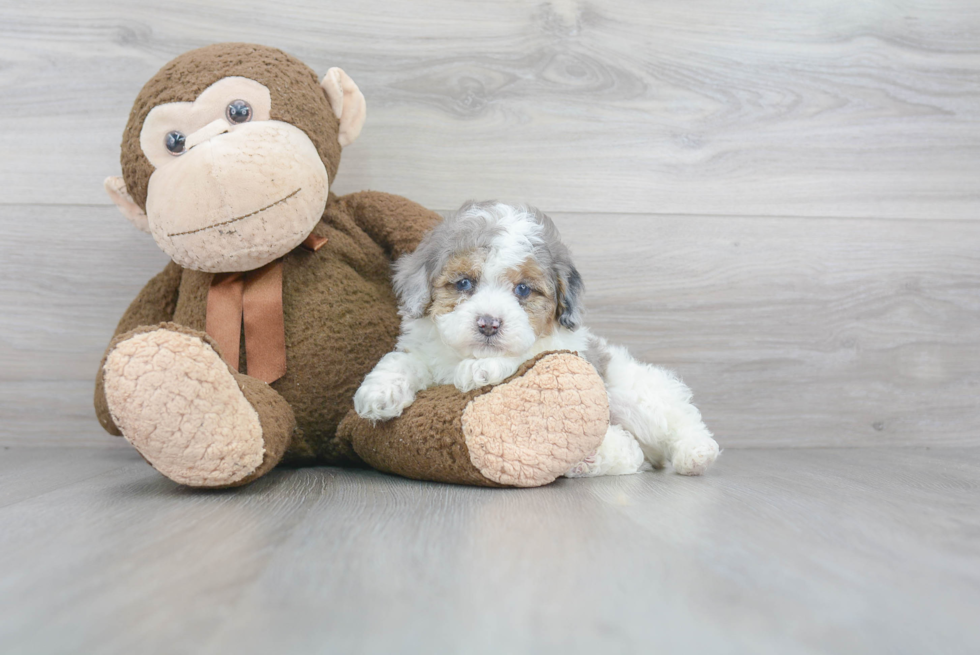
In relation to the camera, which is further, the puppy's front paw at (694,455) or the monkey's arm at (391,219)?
the monkey's arm at (391,219)

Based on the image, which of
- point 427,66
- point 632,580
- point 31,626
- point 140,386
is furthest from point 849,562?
point 427,66

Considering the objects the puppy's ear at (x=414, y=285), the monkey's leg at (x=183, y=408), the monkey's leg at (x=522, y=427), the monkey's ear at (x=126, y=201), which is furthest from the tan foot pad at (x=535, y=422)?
the monkey's ear at (x=126, y=201)

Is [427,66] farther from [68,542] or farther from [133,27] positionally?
[68,542]

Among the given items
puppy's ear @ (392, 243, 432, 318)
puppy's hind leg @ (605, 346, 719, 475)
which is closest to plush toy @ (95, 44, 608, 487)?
puppy's ear @ (392, 243, 432, 318)

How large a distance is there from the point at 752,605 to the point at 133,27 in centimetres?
170

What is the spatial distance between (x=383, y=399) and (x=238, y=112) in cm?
57

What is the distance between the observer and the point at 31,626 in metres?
0.57

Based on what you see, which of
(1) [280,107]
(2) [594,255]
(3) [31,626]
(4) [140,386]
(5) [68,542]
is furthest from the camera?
(2) [594,255]

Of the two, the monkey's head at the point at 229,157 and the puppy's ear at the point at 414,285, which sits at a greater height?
the monkey's head at the point at 229,157

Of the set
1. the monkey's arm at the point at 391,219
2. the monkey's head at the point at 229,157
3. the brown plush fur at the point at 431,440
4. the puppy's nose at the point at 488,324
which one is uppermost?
the monkey's head at the point at 229,157

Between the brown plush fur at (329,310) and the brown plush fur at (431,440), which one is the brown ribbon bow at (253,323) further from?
the brown plush fur at (431,440)

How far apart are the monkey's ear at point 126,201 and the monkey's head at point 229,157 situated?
0.6 inches

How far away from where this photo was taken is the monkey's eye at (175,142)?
1196mm

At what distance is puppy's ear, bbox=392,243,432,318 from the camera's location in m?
1.18
